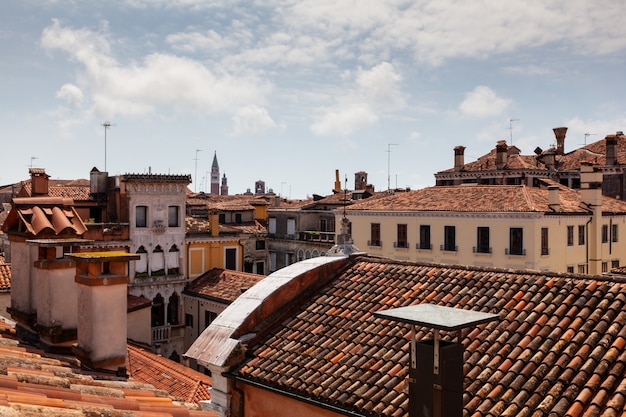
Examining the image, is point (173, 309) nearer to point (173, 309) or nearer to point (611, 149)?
point (173, 309)

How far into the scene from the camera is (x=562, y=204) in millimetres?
30938

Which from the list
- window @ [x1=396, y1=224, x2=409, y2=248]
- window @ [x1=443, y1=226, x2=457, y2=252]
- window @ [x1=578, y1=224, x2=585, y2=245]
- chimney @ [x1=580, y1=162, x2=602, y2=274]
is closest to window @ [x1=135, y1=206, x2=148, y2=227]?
window @ [x1=396, y1=224, x2=409, y2=248]

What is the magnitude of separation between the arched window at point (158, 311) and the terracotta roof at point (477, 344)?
24596mm

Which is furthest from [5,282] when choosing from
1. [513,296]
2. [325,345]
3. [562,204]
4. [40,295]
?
[562,204]

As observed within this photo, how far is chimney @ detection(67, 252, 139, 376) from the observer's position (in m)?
7.30

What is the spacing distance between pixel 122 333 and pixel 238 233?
29.1m

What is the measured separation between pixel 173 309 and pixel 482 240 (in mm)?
17636

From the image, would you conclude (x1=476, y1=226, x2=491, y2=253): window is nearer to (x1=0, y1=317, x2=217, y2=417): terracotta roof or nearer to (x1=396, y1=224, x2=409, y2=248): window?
(x1=396, y1=224, x2=409, y2=248): window

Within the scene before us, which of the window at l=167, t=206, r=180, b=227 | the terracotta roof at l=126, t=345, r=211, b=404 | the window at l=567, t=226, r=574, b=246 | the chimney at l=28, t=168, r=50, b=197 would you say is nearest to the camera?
the chimney at l=28, t=168, r=50, b=197

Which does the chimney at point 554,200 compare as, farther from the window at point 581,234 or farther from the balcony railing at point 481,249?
the balcony railing at point 481,249

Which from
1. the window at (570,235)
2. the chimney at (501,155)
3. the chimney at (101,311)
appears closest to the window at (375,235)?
the window at (570,235)

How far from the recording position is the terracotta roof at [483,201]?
2993 centimetres

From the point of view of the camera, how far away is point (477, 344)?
23.9 ft

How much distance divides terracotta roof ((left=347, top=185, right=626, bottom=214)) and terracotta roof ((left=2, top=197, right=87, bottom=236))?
78.8 feet
